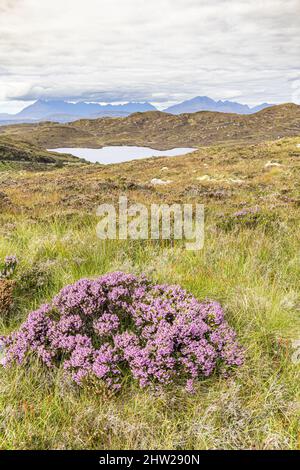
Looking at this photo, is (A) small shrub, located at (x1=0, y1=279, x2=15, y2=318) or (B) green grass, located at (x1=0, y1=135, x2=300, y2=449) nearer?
(B) green grass, located at (x1=0, y1=135, x2=300, y2=449)

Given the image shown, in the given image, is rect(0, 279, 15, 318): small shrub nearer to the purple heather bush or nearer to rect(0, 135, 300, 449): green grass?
rect(0, 135, 300, 449): green grass

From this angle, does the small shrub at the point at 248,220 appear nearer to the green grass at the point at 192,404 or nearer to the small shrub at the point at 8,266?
the green grass at the point at 192,404

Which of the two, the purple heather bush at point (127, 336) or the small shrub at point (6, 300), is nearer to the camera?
the purple heather bush at point (127, 336)

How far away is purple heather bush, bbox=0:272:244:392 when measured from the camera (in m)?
3.18

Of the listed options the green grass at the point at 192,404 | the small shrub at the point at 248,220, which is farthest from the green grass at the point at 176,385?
the small shrub at the point at 248,220

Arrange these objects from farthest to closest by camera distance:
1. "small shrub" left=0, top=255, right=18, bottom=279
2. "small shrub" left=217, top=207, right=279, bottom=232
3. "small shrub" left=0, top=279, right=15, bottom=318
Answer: "small shrub" left=217, top=207, right=279, bottom=232, "small shrub" left=0, top=255, right=18, bottom=279, "small shrub" left=0, top=279, right=15, bottom=318

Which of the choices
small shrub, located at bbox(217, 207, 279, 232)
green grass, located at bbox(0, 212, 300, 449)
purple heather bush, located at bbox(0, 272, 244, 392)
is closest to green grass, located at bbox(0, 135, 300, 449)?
green grass, located at bbox(0, 212, 300, 449)

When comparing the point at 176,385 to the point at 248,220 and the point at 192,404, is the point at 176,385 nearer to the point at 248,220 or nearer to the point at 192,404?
the point at 192,404

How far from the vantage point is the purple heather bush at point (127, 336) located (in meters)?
3.18

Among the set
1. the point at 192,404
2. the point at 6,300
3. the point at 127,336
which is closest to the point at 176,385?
the point at 192,404

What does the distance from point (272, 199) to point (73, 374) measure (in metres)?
12.3

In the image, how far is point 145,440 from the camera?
8.61 feet
